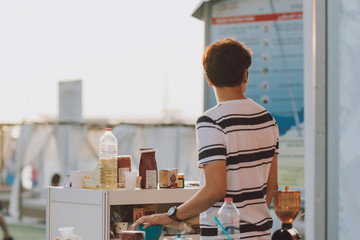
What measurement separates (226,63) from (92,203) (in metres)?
1.06

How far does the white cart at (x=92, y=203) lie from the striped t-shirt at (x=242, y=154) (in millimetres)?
687

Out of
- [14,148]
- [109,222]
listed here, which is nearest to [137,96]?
[14,148]

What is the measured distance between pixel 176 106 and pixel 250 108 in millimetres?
9125

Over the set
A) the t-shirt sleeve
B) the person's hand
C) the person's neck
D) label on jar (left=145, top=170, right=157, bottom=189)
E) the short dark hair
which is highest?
the short dark hair

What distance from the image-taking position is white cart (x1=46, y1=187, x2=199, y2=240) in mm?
2898

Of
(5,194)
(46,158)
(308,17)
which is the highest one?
(308,17)

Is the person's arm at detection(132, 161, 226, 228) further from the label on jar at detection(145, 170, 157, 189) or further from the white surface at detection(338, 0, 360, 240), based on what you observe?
the label on jar at detection(145, 170, 157, 189)

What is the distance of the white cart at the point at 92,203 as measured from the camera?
2.90 meters

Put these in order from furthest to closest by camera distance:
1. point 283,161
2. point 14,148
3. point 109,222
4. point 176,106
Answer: point 14,148 → point 176,106 → point 283,161 → point 109,222

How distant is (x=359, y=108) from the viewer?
223 centimetres

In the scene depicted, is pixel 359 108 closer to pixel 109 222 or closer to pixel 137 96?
pixel 109 222

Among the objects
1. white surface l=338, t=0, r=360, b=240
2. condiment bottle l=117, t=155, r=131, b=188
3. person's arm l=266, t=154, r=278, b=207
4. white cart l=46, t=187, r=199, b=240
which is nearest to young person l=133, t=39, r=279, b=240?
person's arm l=266, t=154, r=278, b=207

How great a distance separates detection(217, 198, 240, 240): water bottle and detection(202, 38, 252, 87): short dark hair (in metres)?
0.43

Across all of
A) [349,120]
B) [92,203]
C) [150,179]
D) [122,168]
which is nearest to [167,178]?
[150,179]
